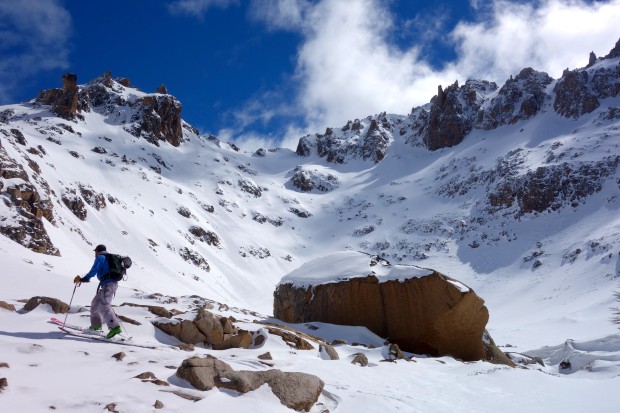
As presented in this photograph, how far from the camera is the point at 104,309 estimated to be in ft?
30.3

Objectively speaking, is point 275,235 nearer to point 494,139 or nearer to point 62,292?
point 494,139

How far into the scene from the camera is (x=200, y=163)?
373 feet

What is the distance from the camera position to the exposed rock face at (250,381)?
21.4 ft

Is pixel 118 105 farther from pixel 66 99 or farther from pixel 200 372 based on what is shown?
pixel 200 372

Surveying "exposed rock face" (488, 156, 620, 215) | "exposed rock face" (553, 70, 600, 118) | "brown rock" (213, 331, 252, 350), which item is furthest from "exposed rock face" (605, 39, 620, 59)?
"brown rock" (213, 331, 252, 350)

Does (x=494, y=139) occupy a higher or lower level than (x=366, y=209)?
higher

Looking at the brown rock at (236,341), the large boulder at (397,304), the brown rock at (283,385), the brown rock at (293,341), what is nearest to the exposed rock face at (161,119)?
the large boulder at (397,304)

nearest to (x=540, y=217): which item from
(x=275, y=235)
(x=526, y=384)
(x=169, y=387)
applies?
(x=275, y=235)

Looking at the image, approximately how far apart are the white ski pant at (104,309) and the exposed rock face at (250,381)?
10.7 ft

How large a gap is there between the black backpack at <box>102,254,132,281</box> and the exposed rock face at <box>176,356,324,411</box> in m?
3.65

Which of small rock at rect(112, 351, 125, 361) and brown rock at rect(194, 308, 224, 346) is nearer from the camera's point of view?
small rock at rect(112, 351, 125, 361)

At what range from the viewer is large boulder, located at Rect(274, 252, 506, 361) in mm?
18172

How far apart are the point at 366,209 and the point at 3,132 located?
2902 inches

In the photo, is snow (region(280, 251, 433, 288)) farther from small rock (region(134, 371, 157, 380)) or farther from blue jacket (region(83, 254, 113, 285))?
small rock (region(134, 371, 157, 380))
